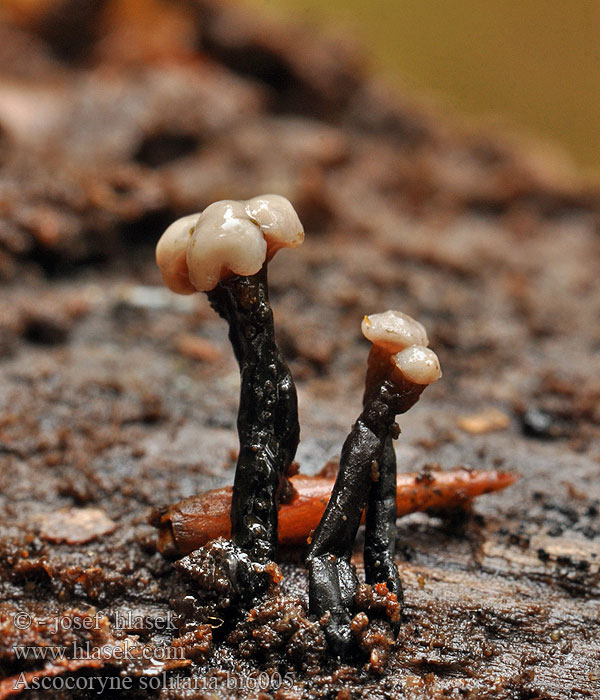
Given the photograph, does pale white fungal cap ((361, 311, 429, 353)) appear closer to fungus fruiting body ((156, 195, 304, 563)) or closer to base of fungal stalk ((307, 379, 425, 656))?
base of fungal stalk ((307, 379, 425, 656))

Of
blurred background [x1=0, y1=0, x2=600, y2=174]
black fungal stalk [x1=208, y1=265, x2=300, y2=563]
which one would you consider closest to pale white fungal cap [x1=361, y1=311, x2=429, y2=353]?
black fungal stalk [x1=208, y1=265, x2=300, y2=563]

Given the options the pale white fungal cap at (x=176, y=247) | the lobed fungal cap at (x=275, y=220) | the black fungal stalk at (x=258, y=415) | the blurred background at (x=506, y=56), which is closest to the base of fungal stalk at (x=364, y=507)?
the black fungal stalk at (x=258, y=415)

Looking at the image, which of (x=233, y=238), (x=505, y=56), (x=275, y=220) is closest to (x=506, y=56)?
(x=505, y=56)

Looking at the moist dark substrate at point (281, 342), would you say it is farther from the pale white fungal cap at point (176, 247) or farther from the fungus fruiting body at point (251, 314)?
the pale white fungal cap at point (176, 247)

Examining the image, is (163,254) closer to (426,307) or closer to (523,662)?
(523,662)

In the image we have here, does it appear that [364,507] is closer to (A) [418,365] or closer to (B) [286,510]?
(B) [286,510]

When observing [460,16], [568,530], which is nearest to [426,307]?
[568,530]
